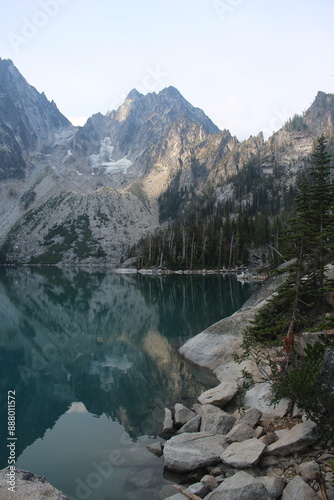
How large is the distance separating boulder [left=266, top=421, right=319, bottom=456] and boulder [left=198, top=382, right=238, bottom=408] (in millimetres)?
5563

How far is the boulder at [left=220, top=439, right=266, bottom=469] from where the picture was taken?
10227mm

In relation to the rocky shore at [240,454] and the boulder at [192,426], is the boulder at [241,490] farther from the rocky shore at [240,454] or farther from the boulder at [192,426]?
the boulder at [192,426]

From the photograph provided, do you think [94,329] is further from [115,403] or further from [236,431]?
[236,431]

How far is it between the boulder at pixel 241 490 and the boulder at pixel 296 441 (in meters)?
1.62

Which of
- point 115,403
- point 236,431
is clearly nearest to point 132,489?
point 236,431

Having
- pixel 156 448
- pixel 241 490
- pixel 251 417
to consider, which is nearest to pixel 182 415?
pixel 156 448

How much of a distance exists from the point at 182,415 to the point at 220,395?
2.24 m

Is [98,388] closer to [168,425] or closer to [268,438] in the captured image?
[168,425]

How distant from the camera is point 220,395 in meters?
16.3

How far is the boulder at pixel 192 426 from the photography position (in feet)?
45.7

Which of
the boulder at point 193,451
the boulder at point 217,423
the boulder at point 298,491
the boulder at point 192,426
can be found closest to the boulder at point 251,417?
the boulder at point 217,423

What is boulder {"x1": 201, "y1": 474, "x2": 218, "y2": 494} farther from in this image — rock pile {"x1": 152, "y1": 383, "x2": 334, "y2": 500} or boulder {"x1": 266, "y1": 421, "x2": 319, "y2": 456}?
boulder {"x1": 266, "y1": 421, "x2": 319, "y2": 456}

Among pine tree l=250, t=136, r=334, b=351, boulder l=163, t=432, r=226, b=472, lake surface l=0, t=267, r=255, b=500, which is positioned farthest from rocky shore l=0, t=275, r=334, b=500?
pine tree l=250, t=136, r=334, b=351

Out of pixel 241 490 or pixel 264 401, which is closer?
pixel 241 490
